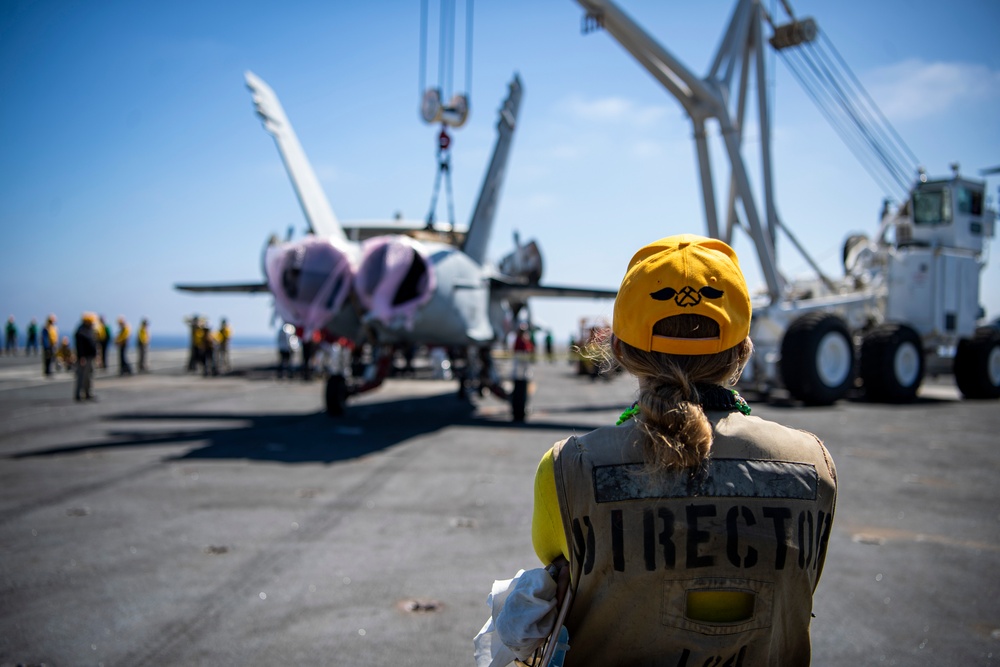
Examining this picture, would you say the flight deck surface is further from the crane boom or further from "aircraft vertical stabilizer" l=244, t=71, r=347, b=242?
the crane boom

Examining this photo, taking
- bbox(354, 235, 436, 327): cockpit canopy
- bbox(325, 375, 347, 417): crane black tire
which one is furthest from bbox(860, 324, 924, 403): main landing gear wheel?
bbox(325, 375, 347, 417): crane black tire

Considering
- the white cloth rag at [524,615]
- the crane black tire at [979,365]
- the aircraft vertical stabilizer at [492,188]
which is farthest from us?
the crane black tire at [979,365]

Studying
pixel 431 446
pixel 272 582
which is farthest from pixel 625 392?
pixel 272 582

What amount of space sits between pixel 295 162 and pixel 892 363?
12.2 metres

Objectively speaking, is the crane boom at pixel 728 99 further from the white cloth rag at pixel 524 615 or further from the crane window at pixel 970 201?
the white cloth rag at pixel 524 615

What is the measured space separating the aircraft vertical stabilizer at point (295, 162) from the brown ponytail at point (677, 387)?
29.0 feet

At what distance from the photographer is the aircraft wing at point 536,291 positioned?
11352mm

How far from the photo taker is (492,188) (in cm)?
1166

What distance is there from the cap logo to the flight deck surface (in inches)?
89.2

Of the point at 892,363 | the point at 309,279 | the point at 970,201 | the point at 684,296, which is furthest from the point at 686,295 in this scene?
the point at 970,201

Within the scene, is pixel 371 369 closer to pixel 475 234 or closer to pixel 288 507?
pixel 475 234

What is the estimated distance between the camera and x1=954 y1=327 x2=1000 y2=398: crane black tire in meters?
14.5

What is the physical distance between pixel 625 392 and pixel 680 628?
52.1 feet

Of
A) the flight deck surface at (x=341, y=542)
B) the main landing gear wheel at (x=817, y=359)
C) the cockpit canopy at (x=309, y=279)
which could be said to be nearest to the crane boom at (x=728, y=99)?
the main landing gear wheel at (x=817, y=359)
